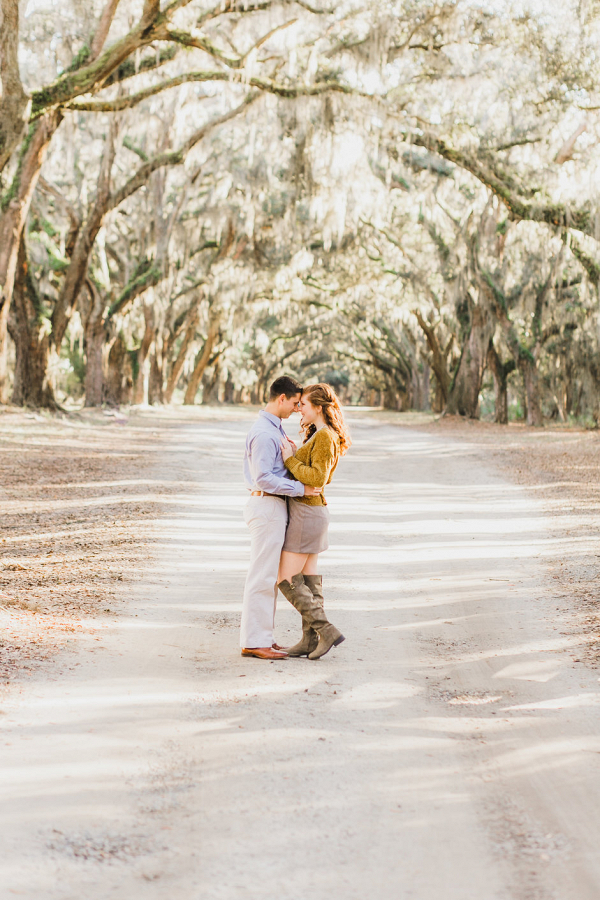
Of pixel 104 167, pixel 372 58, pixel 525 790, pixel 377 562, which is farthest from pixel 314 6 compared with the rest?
pixel 525 790

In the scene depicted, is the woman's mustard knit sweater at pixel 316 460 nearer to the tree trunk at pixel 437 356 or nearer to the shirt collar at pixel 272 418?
the shirt collar at pixel 272 418

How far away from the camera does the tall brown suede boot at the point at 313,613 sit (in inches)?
190

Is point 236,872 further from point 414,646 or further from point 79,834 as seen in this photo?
point 414,646

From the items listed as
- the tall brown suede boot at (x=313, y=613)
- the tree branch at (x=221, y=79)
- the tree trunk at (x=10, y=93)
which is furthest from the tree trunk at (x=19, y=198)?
the tall brown suede boot at (x=313, y=613)

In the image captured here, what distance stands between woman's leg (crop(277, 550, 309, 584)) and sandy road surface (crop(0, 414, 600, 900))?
17.9 inches

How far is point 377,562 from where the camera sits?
23.9 feet

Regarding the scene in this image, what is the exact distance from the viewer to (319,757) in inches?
140

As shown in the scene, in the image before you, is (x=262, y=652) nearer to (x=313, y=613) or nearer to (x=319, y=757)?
(x=313, y=613)

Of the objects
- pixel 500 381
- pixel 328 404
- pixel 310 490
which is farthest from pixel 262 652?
pixel 500 381

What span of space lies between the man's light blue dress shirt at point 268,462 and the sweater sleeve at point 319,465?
6 cm

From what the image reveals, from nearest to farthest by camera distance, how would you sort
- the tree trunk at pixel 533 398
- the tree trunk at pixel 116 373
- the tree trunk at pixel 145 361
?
the tree trunk at pixel 533 398 < the tree trunk at pixel 116 373 < the tree trunk at pixel 145 361

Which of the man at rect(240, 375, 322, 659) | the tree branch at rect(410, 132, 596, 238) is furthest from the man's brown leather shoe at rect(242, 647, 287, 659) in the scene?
the tree branch at rect(410, 132, 596, 238)

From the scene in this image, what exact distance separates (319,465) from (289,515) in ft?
1.16

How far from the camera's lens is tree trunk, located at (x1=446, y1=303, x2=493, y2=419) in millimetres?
27391
